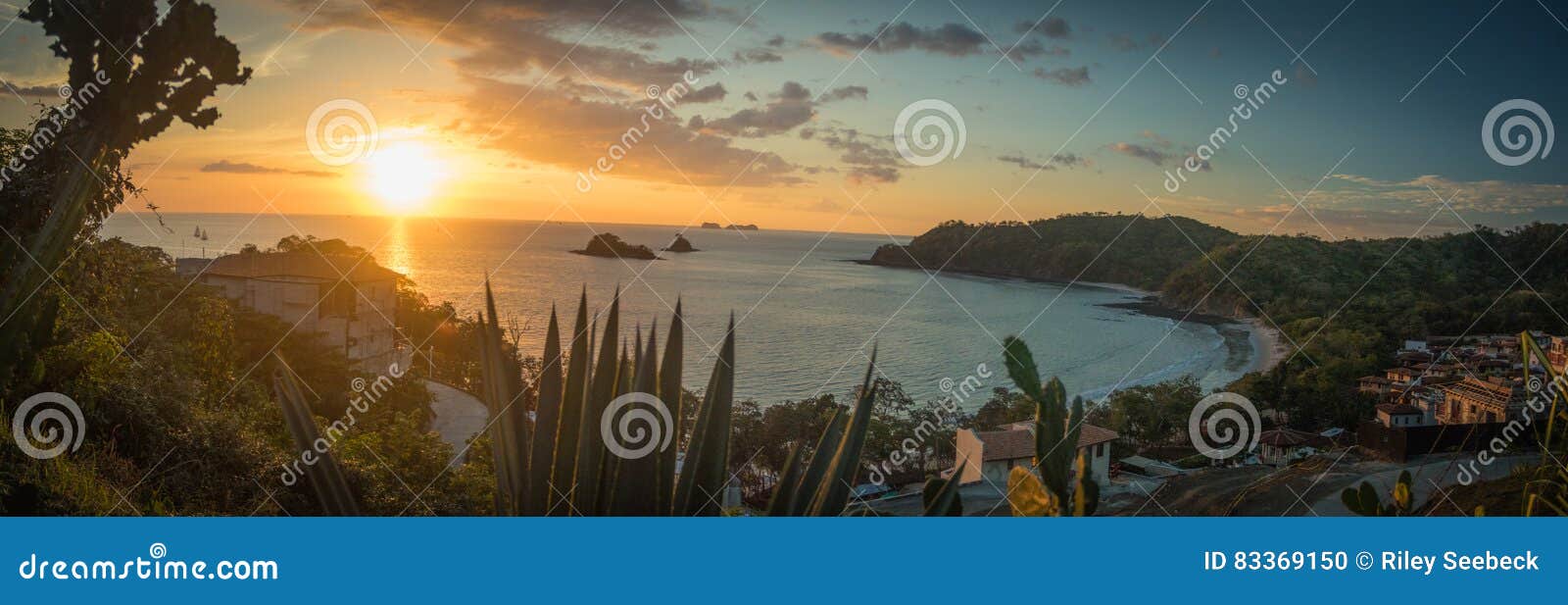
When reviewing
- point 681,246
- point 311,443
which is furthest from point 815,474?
point 681,246

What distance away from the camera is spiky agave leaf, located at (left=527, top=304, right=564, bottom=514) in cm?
123

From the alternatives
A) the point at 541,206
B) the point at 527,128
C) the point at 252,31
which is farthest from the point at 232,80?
the point at 527,128

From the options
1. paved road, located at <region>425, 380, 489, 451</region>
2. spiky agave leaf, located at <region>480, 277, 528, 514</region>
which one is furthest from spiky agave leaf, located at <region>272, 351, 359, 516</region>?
paved road, located at <region>425, 380, 489, 451</region>

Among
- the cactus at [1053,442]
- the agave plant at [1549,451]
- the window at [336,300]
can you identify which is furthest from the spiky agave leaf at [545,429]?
the window at [336,300]

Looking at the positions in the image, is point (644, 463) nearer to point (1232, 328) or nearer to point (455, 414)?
point (455, 414)

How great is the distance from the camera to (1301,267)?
751 centimetres

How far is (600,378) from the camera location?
3.98ft

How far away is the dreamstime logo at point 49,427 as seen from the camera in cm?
228

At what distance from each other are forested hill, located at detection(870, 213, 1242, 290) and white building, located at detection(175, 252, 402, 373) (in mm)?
4121
